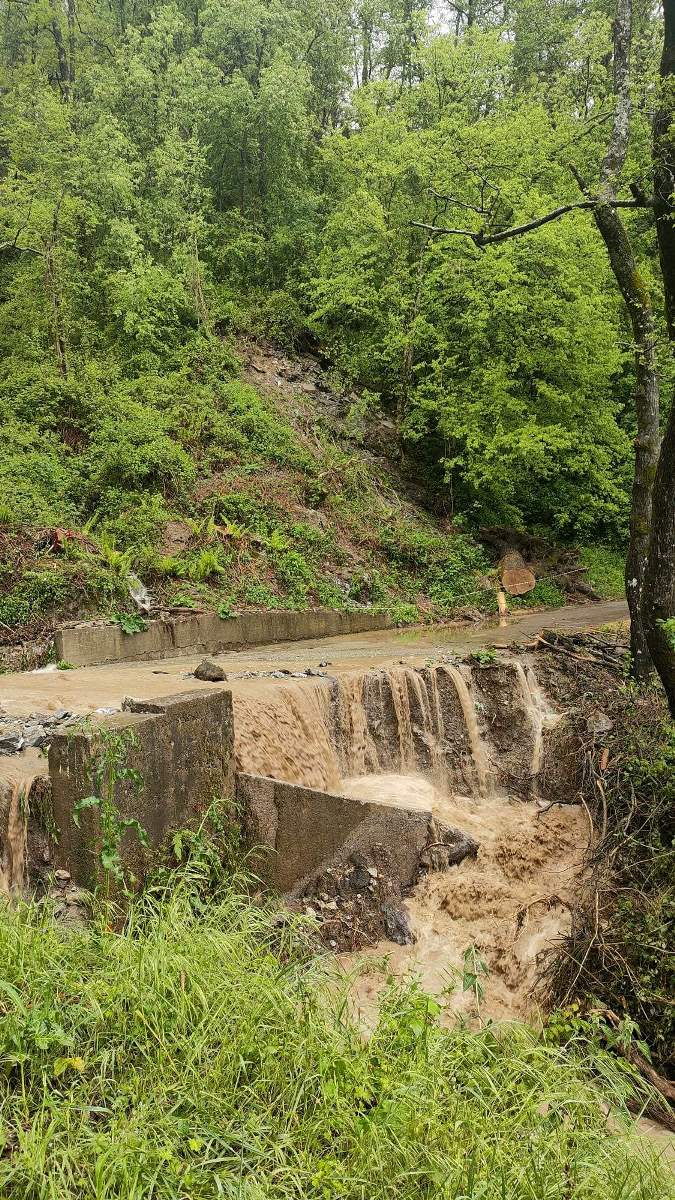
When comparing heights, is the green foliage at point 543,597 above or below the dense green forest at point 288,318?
below

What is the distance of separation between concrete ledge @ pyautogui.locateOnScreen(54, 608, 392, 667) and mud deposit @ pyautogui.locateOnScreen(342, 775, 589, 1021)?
413 cm

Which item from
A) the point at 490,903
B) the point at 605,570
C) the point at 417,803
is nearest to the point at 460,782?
the point at 417,803

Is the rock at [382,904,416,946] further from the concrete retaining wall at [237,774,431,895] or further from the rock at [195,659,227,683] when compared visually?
the rock at [195,659,227,683]

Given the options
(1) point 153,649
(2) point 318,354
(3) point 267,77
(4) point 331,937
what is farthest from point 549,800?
(3) point 267,77

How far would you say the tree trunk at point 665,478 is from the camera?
22.0 ft

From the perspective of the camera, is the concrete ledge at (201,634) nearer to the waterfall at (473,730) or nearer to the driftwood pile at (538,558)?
the waterfall at (473,730)

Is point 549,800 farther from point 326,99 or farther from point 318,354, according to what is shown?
point 326,99

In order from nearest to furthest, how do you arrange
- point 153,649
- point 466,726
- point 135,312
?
point 466,726 → point 153,649 → point 135,312

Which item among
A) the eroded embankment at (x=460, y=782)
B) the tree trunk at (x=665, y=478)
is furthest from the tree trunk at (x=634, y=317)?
the eroded embankment at (x=460, y=782)

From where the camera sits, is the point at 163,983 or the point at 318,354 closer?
the point at 163,983

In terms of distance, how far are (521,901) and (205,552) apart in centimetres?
796

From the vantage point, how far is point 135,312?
16562 millimetres

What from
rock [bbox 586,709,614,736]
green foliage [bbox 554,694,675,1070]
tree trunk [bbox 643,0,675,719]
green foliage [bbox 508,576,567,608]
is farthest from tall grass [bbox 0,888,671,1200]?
green foliage [bbox 508,576,567,608]

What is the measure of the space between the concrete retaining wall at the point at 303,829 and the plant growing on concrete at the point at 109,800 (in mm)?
1461
